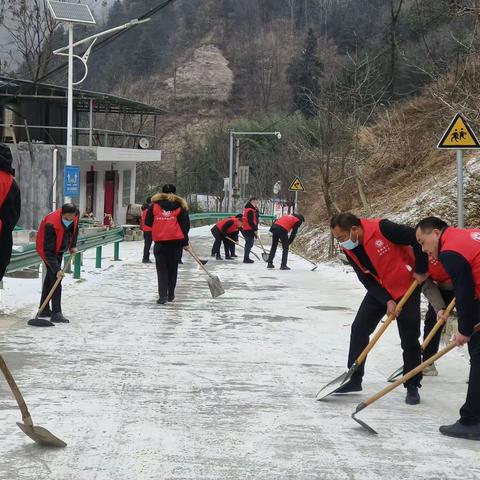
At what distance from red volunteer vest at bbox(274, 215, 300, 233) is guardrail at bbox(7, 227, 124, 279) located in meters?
3.77

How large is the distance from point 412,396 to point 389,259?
3.49 ft

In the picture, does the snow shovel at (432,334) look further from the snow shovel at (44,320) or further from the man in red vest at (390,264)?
the snow shovel at (44,320)

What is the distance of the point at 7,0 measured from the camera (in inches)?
1561

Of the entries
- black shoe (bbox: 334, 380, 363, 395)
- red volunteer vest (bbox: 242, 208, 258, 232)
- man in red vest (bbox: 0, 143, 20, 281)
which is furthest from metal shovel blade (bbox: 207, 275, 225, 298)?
red volunteer vest (bbox: 242, 208, 258, 232)

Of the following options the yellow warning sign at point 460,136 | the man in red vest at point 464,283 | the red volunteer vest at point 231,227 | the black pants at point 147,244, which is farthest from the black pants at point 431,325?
the red volunteer vest at point 231,227

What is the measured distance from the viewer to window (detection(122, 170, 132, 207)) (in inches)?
1470

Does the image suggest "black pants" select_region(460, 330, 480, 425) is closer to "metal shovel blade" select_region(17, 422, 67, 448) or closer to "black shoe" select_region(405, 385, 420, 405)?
"black shoe" select_region(405, 385, 420, 405)

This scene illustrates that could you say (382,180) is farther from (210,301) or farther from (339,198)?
(210,301)

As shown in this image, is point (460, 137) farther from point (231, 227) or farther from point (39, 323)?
point (231, 227)

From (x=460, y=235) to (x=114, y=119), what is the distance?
187 feet

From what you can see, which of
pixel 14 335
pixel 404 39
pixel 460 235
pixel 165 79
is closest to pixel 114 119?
pixel 404 39

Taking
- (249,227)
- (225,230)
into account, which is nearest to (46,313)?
(249,227)

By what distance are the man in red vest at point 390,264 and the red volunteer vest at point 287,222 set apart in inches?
520

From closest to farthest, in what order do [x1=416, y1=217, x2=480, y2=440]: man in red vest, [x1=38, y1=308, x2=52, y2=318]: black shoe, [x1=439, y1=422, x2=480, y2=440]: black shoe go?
[x1=416, y1=217, x2=480, y2=440]: man in red vest → [x1=439, y1=422, x2=480, y2=440]: black shoe → [x1=38, y1=308, x2=52, y2=318]: black shoe
